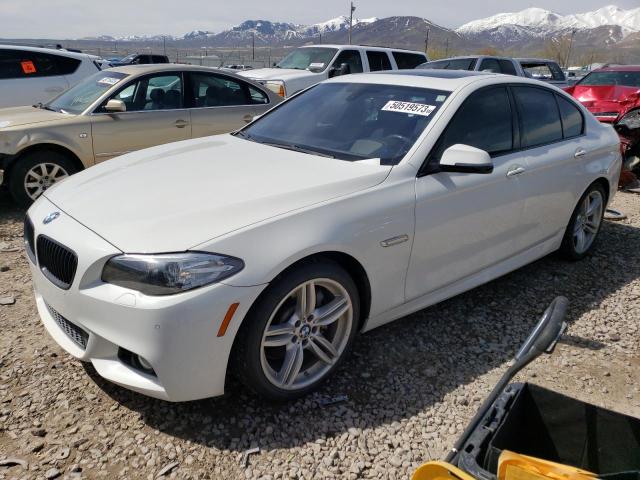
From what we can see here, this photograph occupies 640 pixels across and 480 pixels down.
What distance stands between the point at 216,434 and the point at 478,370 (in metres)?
1.55

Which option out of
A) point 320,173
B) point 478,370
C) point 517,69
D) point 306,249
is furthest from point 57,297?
point 517,69

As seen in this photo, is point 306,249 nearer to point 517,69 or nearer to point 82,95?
point 82,95

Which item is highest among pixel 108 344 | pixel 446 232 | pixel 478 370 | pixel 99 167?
pixel 99 167

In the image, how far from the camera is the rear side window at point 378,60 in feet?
36.9

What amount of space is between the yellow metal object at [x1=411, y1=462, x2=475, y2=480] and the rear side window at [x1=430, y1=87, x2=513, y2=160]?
1.96 meters

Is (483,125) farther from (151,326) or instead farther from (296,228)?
(151,326)

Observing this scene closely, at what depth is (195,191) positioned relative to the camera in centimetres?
279

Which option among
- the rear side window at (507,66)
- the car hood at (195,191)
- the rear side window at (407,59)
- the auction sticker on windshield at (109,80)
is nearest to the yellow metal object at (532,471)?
the car hood at (195,191)

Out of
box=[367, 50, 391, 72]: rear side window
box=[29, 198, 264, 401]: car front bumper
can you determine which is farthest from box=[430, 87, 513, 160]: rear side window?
box=[367, 50, 391, 72]: rear side window

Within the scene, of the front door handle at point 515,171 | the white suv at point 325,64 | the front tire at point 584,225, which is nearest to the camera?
the front door handle at point 515,171

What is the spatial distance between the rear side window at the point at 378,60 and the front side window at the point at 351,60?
23 cm

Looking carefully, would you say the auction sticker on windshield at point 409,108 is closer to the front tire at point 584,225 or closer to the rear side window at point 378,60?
the front tire at point 584,225

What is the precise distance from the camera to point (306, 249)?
2.52 meters

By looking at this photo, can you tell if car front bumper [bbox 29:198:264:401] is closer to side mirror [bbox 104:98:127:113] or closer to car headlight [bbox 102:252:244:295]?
car headlight [bbox 102:252:244:295]
